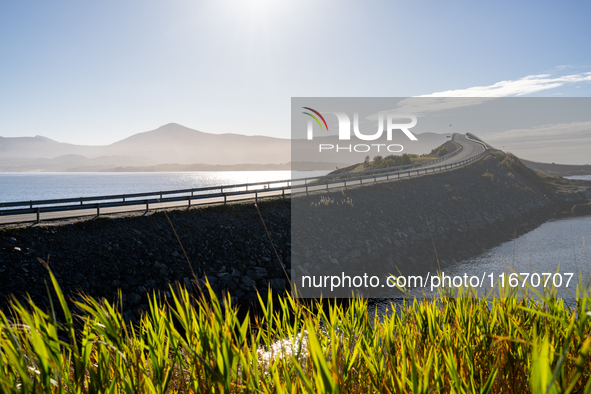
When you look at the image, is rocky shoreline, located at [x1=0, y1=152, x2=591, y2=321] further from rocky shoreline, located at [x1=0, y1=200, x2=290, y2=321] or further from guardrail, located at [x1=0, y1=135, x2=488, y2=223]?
guardrail, located at [x1=0, y1=135, x2=488, y2=223]

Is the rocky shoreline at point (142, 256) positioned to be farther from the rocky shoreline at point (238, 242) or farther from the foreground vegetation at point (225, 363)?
the foreground vegetation at point (225, 363)

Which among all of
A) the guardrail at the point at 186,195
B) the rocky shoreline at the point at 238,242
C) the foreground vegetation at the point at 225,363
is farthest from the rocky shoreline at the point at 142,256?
the foreground vegetation at the point at 225,363

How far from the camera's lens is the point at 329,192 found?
27.4 m

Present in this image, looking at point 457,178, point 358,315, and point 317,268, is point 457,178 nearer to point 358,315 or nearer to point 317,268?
point 317,268

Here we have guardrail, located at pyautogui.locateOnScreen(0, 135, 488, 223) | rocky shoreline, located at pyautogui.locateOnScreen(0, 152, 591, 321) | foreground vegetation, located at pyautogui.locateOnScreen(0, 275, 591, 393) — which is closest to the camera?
foreground vegetation, located at pyautogui.locateOnScreen(0, 275, 591, 393)

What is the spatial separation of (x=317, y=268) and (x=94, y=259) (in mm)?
11038

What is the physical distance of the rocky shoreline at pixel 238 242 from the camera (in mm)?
13234

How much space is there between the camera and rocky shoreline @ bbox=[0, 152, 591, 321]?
13234 mm

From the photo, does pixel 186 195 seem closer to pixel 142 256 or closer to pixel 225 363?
pixel 142 256

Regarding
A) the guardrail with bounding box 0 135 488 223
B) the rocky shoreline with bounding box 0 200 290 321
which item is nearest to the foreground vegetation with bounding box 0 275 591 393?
the guardrail with bounding box 0 135 488 223

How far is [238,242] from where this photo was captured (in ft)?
61.2

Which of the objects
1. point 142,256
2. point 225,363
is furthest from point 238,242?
point 225,363

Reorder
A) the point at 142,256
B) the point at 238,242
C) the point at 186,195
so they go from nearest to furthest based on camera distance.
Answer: the point at 142,256 < the point at 238,242 < the point at 186,195

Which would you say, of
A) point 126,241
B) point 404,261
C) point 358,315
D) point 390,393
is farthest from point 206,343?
point 404,261
